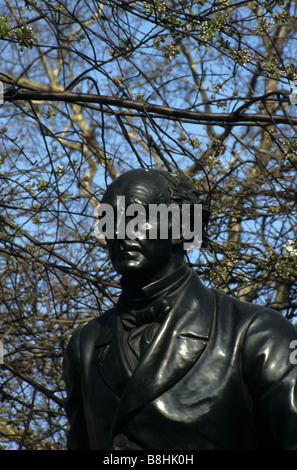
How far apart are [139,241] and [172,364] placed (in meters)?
0.47

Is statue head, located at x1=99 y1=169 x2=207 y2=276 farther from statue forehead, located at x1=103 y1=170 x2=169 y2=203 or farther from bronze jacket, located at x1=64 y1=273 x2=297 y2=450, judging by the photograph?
bronze jacket, located at x1=64 y1=273 x2=297 y2=450

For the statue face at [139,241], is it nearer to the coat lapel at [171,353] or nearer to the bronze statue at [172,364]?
the bronze statue at [172,364]

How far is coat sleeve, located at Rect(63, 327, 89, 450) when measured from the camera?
3572 millimetres

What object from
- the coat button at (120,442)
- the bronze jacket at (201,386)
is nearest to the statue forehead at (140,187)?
the bronze jacket at (201,386)

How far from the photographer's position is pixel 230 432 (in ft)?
10.6

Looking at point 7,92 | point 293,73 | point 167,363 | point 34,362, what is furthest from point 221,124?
point 34,362

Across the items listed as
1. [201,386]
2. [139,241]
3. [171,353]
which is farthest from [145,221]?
[201,386]

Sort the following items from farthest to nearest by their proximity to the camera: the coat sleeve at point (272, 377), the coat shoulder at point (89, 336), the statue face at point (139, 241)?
the coat shoulder at point (89, 336), the statue face at point (139, 241), the coat sleeve at point (272, 377)

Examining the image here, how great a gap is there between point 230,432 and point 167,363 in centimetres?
32

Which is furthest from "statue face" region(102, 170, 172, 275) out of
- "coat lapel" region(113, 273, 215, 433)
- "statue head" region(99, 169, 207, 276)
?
"coat lapel" region(113, 273, 215, 433)

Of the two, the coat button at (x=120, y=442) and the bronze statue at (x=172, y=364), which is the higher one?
the bronze statue at (x=172, y=364)

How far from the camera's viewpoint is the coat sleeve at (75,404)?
11.7 feet
